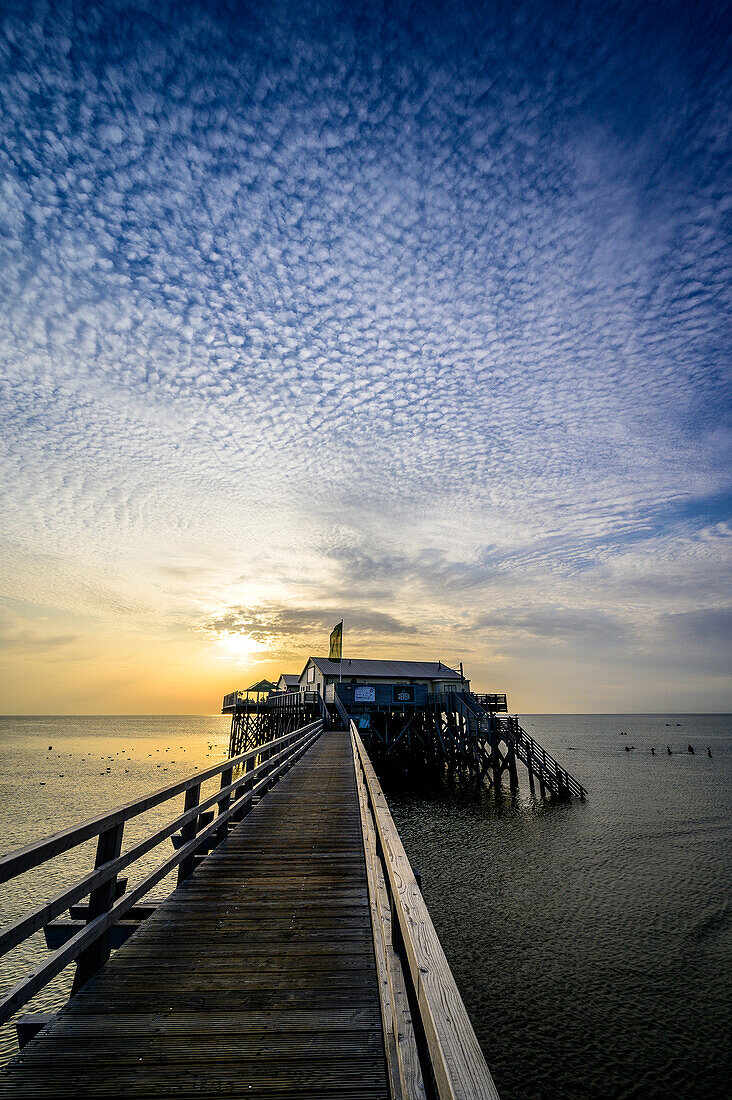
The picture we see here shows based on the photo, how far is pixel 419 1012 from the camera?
2.01 m

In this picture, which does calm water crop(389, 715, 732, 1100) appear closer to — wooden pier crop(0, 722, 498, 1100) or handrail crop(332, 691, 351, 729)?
wooden pier crop(0, 722, 498, 1100)

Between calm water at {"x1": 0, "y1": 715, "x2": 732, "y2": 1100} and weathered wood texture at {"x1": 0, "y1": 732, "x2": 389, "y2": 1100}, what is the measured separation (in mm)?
5194

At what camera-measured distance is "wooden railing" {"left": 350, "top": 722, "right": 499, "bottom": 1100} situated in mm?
1460

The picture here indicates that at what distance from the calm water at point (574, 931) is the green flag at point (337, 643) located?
10.3 meters

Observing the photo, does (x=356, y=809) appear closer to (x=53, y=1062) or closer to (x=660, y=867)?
(x=53, y=1062)

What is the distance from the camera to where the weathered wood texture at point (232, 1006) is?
285 centimetres

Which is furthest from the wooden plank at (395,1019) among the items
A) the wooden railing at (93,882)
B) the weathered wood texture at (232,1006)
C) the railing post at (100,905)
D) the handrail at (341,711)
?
the handrail at (341,711)

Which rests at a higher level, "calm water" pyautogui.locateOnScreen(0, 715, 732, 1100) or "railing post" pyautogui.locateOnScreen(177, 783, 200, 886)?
"railing post" pyautogui.locateOnScreen(177, 783, 200, 886)

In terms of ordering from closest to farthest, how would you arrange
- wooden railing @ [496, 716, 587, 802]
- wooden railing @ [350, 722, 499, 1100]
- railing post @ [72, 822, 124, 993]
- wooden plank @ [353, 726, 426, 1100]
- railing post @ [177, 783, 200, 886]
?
wooden railing @ [350, 722, 499, 1100] < wooden plank @ [353, 726, 426, 1100] < railing post @ [72, 822, 124, 993] < railing post @ [177, 783, 200, 886] < wooden railing @ [496, 716, 587, 802]

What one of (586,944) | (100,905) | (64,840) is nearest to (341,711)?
(586,944)

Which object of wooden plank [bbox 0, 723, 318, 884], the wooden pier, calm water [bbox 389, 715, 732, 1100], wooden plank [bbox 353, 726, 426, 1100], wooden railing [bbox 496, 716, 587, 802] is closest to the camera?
wooden plank [bbox 353, 726, 426, 1100]

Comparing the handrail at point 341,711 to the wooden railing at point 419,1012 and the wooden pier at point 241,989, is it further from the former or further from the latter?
the wooden railing at point 419,1012

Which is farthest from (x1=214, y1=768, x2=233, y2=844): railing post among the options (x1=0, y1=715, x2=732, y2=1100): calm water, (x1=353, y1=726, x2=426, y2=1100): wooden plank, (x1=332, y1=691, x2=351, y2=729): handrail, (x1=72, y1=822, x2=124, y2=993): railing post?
(x1=332, y1=691, x2=351, y2=729): handrail

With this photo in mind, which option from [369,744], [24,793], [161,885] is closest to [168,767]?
[24,793]
